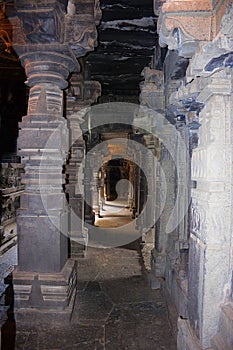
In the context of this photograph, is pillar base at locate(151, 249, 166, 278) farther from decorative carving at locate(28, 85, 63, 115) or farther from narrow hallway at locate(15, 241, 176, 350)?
decorative carving at locate(28, 85, 63, 115)

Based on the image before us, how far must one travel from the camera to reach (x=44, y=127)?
3.49 metres

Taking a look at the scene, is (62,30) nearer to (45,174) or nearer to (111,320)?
(45,174)

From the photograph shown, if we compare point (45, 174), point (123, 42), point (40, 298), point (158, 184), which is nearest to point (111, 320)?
point (40, 298)

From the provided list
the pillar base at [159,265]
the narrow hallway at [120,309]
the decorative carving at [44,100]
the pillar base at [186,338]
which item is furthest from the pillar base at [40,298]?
the decorative carving at [44,100]

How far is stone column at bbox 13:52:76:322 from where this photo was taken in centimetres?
345

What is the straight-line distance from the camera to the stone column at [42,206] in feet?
11.3

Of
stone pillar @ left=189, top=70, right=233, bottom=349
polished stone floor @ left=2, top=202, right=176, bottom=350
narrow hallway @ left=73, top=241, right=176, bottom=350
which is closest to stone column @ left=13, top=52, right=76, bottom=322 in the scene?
polished stone floor @ left=2, top=202, right=176, bottom=350

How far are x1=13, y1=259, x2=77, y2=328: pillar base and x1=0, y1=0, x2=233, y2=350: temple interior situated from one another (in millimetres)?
12

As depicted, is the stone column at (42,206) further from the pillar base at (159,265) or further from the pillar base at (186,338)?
the pillar base at (159,265)

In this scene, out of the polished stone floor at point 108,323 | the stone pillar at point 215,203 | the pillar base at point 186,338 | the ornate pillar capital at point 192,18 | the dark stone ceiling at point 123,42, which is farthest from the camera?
the dark stone ceiling at point 123,42

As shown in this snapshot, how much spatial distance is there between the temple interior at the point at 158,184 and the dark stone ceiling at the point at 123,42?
26mm

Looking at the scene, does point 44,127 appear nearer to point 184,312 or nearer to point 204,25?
point 204,25

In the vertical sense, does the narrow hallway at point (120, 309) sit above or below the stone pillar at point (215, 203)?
below

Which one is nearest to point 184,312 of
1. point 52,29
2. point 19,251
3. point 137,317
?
point 137,317
